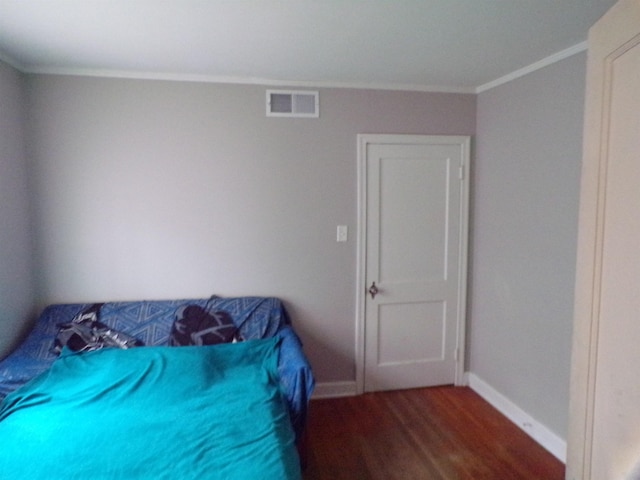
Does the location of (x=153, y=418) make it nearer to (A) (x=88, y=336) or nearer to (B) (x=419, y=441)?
(A) (x=88, y=336)

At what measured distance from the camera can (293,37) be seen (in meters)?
2.21

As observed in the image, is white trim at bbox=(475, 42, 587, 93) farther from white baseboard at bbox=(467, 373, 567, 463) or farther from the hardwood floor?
the hardwood floor

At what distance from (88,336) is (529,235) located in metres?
2.92

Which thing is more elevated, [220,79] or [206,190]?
[220,79]

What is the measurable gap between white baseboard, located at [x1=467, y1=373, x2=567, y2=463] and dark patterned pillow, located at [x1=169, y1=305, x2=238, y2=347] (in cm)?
197

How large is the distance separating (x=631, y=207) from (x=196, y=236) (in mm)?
2640

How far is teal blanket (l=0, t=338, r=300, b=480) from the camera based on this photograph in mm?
1711

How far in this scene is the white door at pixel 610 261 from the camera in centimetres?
84

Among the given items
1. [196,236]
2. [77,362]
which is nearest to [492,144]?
[196,236]

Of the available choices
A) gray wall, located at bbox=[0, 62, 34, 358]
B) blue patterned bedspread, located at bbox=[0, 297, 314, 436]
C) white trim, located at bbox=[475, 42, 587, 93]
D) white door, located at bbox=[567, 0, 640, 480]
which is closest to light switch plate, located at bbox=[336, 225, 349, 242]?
blue patterned bedspread, located at bbox=[0, 297, 314, 436]

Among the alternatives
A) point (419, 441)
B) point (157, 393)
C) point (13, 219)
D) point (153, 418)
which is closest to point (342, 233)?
point (419, 441)

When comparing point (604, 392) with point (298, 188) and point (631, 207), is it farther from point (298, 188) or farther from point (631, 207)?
point (298, 188)

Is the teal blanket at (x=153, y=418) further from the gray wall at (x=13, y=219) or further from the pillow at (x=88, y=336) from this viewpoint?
the gray wall at (x=13, y=219)

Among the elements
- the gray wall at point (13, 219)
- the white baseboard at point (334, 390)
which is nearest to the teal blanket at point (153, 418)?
the gray wall at point (13, 219)
